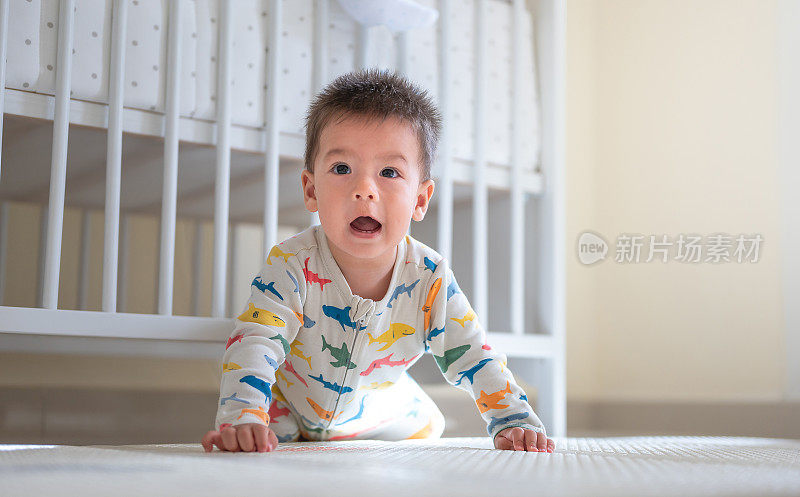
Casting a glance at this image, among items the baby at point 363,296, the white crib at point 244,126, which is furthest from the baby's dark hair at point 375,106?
the white crib at point 244,126

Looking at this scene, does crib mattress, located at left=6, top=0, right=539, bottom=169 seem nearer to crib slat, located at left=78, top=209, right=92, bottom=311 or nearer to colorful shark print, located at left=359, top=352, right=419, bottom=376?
colorful shark print, located at left=359, top=352, right=419, bottom=376

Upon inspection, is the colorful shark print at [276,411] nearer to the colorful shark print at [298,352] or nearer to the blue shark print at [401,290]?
the colorful shark print at [298,352]

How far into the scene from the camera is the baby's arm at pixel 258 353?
0.77 m

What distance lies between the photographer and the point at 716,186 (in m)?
1.96

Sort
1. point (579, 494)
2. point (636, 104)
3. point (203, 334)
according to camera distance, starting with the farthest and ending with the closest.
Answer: point (636, 104), point (203, 334), point (579, 494)

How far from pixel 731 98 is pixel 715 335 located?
1.91 ft

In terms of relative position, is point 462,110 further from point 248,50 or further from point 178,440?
point 178,440

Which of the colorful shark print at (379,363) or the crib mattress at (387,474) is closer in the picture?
the crib mattress at (387,474)

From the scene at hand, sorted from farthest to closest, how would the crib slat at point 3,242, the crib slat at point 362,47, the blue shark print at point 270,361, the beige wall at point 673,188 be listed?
the beige wall at point 673,188
the crib slat at point 3,242
the crib slat at point 362,47
the blue shark print at point 270,361

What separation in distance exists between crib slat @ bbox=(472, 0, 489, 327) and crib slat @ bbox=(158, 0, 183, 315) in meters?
0.51

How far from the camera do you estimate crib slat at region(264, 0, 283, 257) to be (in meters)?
1.20

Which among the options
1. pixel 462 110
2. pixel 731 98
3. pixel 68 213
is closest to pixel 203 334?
pixel 462 110

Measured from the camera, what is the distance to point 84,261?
1770 mm

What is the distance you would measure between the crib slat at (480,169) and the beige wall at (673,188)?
0.83 metres
